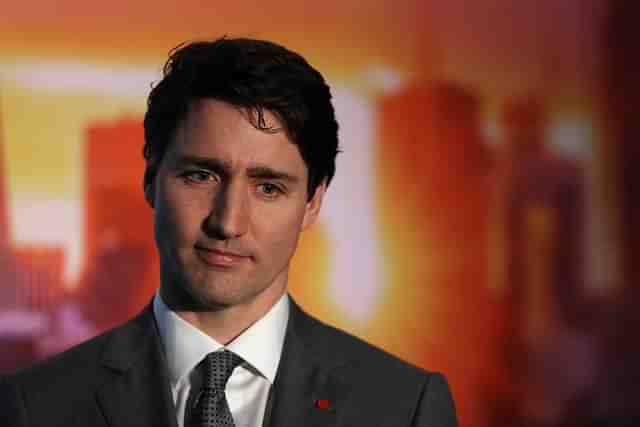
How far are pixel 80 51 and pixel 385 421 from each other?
2148 millimetres

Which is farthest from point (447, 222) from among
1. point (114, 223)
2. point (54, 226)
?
point (54, 226)

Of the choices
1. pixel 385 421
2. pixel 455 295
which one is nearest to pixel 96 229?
pixel 455 295

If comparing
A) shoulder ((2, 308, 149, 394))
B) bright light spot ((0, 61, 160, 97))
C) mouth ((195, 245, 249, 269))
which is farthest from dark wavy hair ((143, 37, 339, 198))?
bright light spot ((0, 61, 160, 97))

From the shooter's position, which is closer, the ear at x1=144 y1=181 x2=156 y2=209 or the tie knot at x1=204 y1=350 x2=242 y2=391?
the tie knot at x1=204 y1=350 x2=242 y2=391

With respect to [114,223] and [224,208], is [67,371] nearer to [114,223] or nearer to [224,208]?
[224,208]

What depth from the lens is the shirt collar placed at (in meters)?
2.24

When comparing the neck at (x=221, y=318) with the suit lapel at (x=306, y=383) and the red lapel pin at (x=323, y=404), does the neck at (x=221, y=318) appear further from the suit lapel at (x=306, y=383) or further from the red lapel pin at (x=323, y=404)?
the red lapel pin at (x=323, y=404)

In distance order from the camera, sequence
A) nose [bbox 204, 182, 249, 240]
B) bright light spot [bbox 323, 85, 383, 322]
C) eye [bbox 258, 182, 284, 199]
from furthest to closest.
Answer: bright light spot [bbox 323, 85, 383, 322], eye [bbox 258, 182, 284, 199], nose [bbox 204, 182, 249, 240]

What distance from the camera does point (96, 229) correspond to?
397 cm

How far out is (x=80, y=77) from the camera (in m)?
3.93

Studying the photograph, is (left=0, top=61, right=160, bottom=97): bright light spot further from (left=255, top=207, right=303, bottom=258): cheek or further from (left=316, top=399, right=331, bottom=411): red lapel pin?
(left=316, top=399, right=331, bottom=411): red lapel pin

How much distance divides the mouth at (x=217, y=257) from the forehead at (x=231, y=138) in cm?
18

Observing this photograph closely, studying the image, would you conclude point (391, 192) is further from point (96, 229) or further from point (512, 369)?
point (96, 229)

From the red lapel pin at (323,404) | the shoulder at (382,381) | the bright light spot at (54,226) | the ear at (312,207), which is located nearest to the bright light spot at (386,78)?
the bright light spot at (54,226)
